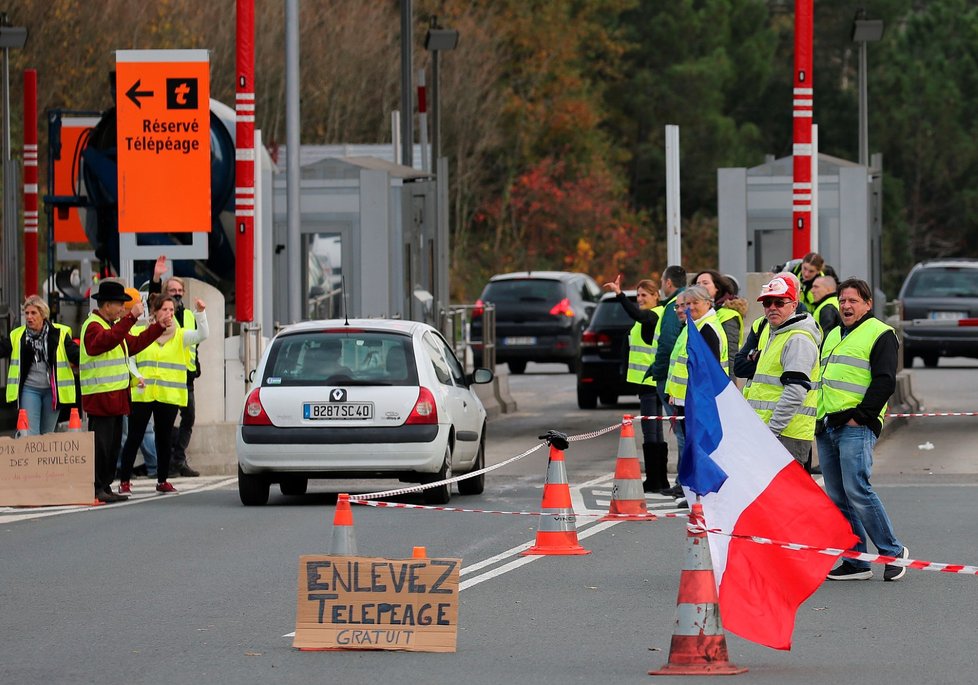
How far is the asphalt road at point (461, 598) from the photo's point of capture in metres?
9.34

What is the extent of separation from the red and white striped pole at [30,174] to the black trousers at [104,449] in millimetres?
18313

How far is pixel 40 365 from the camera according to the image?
62.3 ft

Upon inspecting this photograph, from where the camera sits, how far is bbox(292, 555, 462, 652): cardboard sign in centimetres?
Result: 945

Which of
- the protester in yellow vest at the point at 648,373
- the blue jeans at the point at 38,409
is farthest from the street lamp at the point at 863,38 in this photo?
the blue jeans at the point at 38,409

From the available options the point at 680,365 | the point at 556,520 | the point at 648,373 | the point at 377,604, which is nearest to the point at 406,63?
the point at 648,373

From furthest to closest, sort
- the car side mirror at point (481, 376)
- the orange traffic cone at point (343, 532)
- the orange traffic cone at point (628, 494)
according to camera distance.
Answer: the car side mirror at point (481, 376)
the orange traffic cone at point (628, 494)
the orange traffic cone at point (343, 532)

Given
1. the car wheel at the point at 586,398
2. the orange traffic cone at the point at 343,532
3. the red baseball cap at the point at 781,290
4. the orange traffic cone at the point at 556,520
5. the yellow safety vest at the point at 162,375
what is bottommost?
the car wheel at the point at 586,398

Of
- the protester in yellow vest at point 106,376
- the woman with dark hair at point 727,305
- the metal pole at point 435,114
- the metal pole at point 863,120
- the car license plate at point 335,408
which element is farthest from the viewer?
the metal pole at point 863,120

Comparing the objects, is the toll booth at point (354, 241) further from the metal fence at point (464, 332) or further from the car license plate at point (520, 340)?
the car license plate at point (520, 340)

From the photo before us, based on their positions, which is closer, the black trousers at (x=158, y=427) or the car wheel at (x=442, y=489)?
the car wheel at (x=442, y=489)

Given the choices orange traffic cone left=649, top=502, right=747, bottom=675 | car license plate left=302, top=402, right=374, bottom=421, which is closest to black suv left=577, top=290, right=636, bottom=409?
car license plate left=302, top=402, right=374, bottom=421

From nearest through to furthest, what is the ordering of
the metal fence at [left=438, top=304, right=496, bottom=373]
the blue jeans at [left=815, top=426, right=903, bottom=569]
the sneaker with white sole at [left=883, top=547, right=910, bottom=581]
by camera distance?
the blue jeans at [left=815, top=426, right=903, bottom=569]
the sneaker with white sole at [left=883, top=547, right=910, bottom=581]
the metal fence at [left=438, top=304, right=496, bottom=373]

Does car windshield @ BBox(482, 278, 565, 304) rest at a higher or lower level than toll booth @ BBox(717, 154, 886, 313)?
lower

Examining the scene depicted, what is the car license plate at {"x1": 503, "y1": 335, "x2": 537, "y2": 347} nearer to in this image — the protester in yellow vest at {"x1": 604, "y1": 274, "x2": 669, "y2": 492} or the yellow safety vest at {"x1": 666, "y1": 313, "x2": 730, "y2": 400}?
the protester in yellow vest at {"x1": 604, "y1": 274, "x2": 669, "y2": 492}
